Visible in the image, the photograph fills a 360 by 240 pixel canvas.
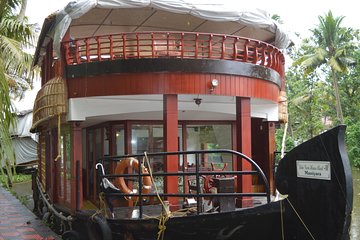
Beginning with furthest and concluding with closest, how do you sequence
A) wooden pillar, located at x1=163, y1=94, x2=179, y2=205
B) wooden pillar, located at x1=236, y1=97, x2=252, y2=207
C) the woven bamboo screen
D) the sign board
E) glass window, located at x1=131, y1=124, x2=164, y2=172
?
glass window, located at x1=131, y1=124, x2=164, y2=172 → the woven bamboo screen → wooden pillar, located at x1=236, y1=97, x2=252, y2=207 → wooden pillar, located at x1=163, y1=94, x2=179, y2=205 → the sign board

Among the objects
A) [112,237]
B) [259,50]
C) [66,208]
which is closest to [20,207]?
[66,208]

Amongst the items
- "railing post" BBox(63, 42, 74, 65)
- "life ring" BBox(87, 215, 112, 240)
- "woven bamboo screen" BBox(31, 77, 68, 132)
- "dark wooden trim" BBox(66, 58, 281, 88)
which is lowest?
"life ring" BBox(87, 215, 112, 240)

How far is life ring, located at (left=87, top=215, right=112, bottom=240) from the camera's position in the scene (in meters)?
5.68

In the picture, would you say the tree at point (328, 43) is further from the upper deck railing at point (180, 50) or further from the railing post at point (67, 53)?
the railing post at point (67, 53)

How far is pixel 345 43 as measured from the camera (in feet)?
94.5

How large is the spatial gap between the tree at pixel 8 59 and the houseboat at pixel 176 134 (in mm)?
848

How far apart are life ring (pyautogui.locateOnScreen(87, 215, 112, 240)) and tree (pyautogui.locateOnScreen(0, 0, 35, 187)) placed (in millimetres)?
1445

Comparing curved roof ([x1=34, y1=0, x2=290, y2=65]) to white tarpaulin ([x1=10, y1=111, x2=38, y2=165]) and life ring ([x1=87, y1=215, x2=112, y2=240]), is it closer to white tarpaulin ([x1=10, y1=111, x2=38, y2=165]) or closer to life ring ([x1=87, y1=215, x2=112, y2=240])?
life ring ([x1=87, y1=215, x2=112, y2=240])

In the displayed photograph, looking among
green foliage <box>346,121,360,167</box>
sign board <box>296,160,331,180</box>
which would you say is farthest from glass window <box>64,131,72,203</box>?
green foliage <box>346,121,360,167</box>

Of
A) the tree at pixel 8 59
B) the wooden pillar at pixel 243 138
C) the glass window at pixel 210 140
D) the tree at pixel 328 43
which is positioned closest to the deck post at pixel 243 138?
the wooden pillar at pixel 243 138

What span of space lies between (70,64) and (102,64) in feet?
2.33

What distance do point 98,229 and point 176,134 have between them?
2.03 metres

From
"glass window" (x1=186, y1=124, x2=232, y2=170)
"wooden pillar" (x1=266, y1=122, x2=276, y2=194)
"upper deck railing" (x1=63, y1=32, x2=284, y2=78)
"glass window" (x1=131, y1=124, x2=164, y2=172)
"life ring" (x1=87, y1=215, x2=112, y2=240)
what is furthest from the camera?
"glass window" (x1=186, y1=124, x2=232, y2=170)

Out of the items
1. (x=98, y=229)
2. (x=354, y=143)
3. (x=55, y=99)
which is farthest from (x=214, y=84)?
(x=354, y=143)
